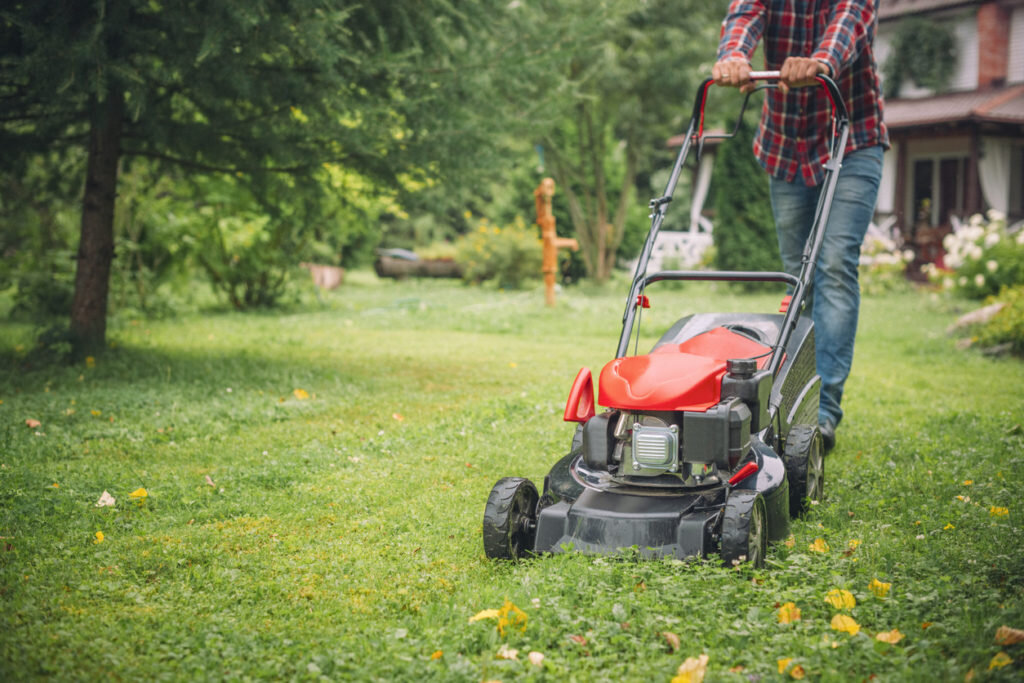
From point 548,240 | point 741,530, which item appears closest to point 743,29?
point 741,530

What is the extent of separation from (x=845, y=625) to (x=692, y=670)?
41 cm

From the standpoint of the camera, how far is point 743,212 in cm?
1500

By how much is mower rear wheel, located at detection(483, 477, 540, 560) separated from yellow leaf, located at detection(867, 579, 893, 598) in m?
0.92

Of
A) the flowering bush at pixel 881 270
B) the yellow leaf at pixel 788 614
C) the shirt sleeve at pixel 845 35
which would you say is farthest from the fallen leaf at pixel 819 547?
the flowering bush at pixel 881 270

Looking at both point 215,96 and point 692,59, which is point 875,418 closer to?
point 215,96

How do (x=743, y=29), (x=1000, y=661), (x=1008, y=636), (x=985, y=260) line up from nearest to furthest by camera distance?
(x=1000, y=661) < (x=1008, y=636) < (x=743, y=29) < (x=985, y=260)

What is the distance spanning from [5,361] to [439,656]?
5264 mm

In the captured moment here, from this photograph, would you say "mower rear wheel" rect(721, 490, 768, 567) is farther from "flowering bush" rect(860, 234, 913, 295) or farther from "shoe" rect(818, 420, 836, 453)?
"flowering bush" rect(860, 234, 913, 295)

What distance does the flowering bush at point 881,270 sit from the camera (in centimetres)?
1281

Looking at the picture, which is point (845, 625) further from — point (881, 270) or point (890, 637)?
point (881, 270)

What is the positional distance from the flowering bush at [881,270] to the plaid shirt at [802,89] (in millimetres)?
9342

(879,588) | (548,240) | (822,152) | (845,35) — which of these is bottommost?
(879,588)

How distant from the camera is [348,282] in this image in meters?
17.4

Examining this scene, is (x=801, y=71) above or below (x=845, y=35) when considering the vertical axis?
below
